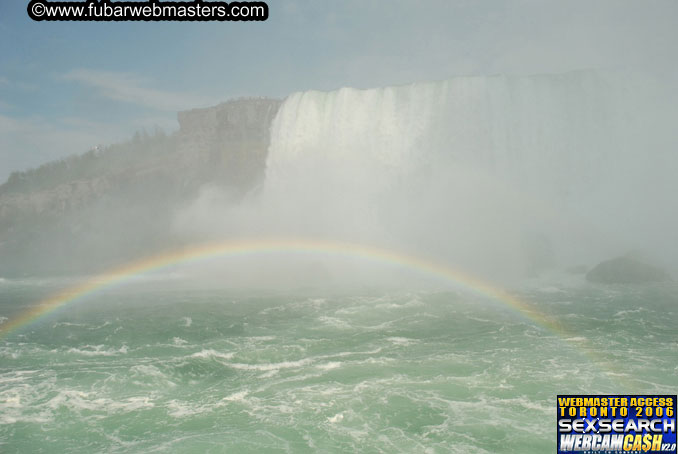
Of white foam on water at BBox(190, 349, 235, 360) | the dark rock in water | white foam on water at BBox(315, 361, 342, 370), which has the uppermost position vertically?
the dark rock in water

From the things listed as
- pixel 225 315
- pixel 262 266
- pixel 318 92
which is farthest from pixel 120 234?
pixel 225 315

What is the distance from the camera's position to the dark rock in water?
26.0 meters

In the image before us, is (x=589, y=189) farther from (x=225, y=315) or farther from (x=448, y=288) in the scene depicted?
(x=225, y=315)

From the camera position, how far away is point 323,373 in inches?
534

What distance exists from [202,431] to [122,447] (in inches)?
60.1

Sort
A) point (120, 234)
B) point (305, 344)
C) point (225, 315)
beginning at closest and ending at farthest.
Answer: point (305, 344), point (225, 315), point (120, 234)

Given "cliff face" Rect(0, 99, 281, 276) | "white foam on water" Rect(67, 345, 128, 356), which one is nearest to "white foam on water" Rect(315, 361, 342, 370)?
"white foam on water" Rect(67, 345, 128, 356)

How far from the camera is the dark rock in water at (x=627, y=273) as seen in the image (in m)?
26.0

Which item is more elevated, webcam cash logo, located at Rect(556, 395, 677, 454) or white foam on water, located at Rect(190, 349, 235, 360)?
white foam on water, located at Rect(190, 349, 235, 360)

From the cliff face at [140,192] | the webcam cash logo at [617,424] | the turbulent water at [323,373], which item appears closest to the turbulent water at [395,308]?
the turbulent water at [323,373]

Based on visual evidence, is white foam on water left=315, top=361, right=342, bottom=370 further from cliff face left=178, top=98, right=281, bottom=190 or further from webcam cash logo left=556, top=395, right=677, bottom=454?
cliff face left=178, top=98, right=281, bottom=190

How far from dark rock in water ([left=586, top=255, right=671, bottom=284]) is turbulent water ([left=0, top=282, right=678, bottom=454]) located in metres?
3.05

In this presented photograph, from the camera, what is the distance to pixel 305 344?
16.3 metres

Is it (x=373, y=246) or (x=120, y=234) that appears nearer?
(x=373, y=246)
